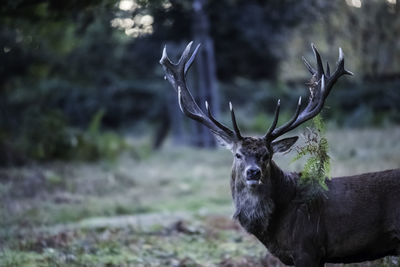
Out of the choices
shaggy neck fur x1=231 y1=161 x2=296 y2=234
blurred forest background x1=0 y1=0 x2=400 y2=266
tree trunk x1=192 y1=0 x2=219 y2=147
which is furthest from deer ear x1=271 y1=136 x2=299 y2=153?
tree trunk x1=192 y1=0 x2=219 y2=147

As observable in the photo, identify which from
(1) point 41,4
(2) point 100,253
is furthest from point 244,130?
(2) point 100,253

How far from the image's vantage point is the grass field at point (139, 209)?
23.5ft

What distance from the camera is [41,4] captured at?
10.0 meters

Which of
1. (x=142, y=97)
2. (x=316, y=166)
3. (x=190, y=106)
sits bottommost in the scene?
(x=316, y=166)

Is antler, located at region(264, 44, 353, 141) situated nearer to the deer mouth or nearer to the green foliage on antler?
the green foliage on antler

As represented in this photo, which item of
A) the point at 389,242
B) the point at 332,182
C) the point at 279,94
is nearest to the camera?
the point at 389,242

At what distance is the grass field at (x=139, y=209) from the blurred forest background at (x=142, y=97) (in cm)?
5

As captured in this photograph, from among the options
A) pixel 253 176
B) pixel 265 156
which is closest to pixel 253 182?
pixel 253 176

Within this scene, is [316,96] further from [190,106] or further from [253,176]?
[190,106]

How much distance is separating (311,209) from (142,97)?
2024 centimetres

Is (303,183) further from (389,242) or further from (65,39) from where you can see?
(65,39)

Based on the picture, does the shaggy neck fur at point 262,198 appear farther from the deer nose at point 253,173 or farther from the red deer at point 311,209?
the deer nose at point 253,173

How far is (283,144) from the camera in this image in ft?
19.0

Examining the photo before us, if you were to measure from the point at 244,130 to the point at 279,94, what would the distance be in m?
2.99
